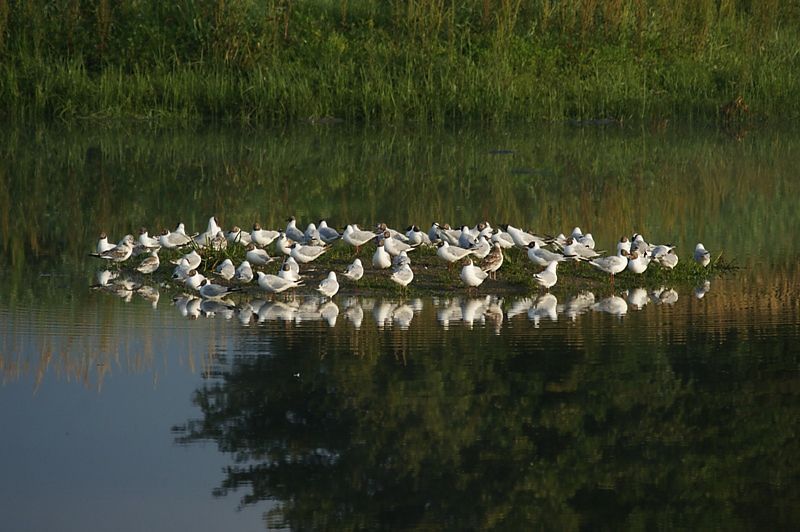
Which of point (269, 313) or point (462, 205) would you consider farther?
point (462, 205)

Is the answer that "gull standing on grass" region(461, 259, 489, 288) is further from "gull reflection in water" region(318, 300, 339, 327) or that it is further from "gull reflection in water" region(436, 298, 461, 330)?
"gull reflection in water" region(318, 300, 339, 327)

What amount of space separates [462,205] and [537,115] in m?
10.5

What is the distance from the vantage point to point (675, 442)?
903cm

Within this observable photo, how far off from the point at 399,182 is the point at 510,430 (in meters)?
13.7

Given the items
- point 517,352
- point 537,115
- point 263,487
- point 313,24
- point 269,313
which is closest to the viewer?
point 263,487

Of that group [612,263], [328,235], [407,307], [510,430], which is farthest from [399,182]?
[510,430]

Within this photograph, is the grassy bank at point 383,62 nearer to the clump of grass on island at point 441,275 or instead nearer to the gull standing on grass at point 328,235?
the gull standing on grass at point 328,235

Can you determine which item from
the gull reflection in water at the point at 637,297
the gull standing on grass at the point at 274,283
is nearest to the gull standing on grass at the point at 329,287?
the gull standing on grass at the point at 274,283

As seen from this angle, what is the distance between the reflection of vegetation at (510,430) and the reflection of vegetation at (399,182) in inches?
213

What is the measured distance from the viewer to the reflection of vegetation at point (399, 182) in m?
18.3

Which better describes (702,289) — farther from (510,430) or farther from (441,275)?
(510,430)

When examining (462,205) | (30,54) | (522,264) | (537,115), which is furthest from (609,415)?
(30,54)

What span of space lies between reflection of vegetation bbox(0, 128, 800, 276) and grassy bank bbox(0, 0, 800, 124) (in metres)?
1.35

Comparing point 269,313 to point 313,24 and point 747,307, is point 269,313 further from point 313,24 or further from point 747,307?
point 313,24
